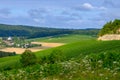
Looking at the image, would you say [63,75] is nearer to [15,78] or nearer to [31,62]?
[15,78]

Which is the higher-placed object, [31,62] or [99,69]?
[99,69]

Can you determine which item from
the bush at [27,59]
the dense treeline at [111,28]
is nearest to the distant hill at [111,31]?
the dense treeline at [111,28]

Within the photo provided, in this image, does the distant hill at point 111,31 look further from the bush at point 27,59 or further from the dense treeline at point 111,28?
the bush at point 27,59

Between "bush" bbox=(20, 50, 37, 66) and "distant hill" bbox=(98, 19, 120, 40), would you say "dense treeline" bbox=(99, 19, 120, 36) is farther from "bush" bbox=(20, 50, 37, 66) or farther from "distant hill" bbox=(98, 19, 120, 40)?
"bush" bbox=(20, 50, 37, 66)

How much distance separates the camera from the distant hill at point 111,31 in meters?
133

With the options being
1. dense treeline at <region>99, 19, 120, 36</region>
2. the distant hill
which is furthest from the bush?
dense treeline at <region>99, 19, 120, 36</region>

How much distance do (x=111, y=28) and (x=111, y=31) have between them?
244 cm

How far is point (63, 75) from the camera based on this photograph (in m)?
17.8

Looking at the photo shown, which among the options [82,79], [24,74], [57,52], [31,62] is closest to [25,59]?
[31,62]

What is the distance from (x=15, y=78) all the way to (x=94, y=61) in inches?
169

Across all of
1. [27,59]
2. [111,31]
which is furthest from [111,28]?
[27,59]

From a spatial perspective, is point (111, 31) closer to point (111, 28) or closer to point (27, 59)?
point (111, 28)

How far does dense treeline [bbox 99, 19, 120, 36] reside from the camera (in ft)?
445

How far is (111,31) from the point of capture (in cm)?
13712
